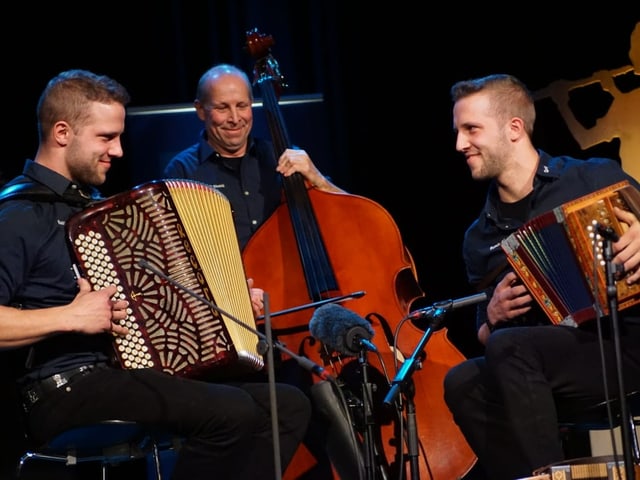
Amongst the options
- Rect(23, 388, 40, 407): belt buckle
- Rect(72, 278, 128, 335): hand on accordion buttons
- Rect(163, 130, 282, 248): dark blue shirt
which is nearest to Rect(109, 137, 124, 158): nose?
Rect(72, 278, 128, 335): hand on accordion buttons

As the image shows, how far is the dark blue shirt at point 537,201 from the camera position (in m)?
4.16

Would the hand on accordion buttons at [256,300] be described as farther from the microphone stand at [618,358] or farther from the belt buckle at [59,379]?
the microphone stand at [618,358]

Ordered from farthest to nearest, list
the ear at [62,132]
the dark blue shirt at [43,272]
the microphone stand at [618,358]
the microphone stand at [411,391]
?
1. the ear at [62,132]
2. the dark blue shirt at [43,272]
3. the microphone stand at [411,391]
4. the microphone stand at [618,358]

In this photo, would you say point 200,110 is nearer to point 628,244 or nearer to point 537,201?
point 537,201

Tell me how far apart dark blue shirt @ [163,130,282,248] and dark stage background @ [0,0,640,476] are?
689 mm

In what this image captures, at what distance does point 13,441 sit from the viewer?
452cm

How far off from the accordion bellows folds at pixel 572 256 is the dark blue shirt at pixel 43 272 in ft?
5.31

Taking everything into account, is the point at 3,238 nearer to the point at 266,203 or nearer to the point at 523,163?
the point at 266,203

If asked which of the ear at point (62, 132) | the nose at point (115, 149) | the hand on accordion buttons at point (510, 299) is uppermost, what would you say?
the ear at point (62, 132)

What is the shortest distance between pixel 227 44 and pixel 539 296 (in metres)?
2.79

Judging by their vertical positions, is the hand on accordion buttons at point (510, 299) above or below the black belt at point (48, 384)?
above

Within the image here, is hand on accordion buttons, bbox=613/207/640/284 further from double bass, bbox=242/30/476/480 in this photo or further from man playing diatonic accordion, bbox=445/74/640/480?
double bass, bbox=242/30/476/480

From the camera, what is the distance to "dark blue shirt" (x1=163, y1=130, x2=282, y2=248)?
4863mm

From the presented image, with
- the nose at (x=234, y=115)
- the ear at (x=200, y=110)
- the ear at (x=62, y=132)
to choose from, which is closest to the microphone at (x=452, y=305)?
the ear at (x=62, y=132)
